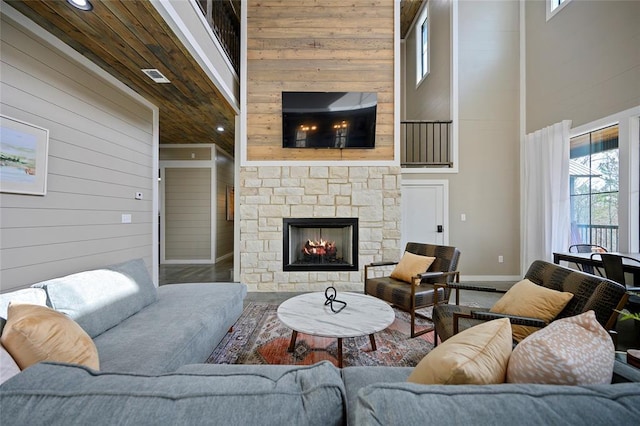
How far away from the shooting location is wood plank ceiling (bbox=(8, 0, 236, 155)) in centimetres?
198

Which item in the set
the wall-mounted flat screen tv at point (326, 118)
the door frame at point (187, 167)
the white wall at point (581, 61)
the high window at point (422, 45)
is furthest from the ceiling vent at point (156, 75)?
the white wall at point (581, 61)

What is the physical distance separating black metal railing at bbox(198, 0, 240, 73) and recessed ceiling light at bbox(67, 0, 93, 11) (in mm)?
1376

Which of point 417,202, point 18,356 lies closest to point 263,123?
point 417,202

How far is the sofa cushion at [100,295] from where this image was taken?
5.30ft

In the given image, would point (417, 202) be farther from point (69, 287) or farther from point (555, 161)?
point (69, 287)

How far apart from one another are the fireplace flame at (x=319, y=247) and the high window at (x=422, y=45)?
14.6 feet

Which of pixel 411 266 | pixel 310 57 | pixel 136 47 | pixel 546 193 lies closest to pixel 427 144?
pixel 546 193

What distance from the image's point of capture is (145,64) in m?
2.72

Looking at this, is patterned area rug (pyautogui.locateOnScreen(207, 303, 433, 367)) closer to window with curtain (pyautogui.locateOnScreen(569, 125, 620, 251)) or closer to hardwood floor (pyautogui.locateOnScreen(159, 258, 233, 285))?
hardwood floor (pyautogui.locateOnScreen(159, 258, 233, 285))

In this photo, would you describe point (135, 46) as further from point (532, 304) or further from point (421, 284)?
point (532, 304)

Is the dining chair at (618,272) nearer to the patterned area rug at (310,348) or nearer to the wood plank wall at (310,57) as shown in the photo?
the patterned area rug at (310,348)

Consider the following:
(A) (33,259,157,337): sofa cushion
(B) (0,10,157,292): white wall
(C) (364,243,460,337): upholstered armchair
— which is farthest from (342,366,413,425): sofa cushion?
(B) (0,10,157,292): white wall

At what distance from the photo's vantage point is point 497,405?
57 centimetres

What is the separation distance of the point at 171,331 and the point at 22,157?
1.79m
